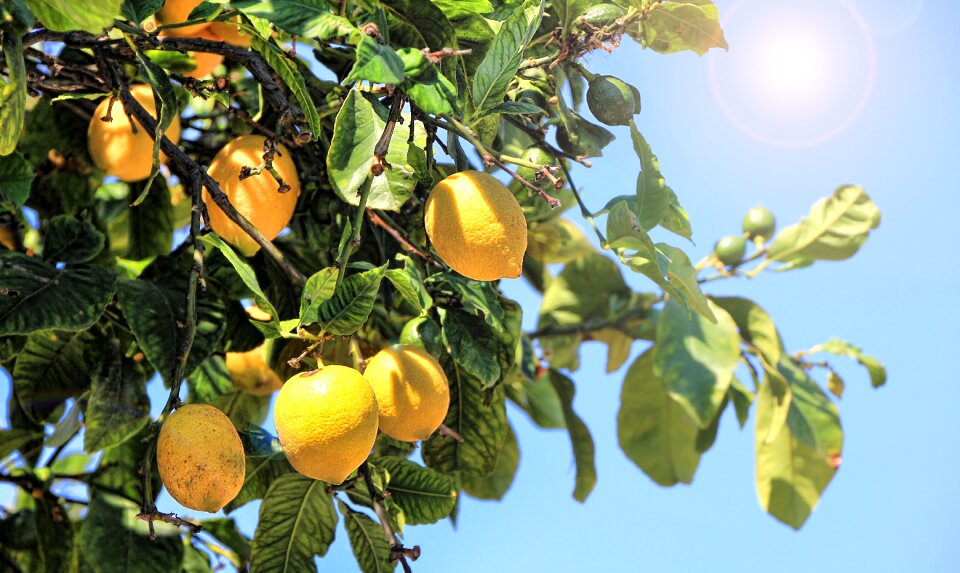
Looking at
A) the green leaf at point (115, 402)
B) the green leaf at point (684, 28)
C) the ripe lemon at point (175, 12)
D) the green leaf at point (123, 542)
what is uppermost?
the green leaf at point (684, 28)

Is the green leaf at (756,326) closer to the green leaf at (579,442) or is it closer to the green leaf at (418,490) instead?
the green leaf at (579,442)

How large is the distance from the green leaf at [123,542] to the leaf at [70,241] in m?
0.27

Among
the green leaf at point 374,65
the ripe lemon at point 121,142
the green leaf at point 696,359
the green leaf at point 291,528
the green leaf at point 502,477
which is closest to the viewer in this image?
the green leaf at point 374,65

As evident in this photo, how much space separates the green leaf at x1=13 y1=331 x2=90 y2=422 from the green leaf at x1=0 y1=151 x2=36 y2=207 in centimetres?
15

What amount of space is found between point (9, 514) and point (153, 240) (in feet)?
1.45

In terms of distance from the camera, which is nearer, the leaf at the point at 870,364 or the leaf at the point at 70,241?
the leaf at the point at 70,241

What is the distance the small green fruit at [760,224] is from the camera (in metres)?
1.53

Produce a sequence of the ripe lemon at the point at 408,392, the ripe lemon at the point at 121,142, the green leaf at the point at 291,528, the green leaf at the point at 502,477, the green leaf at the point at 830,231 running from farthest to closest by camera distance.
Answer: the green leaf at the point at 830,231 → the green leaf at the point at 502,477 → the ripe lemon at the point at 121,142 → the green leaf at the point at 291,528 → the ripe lemon at the point at 408,392

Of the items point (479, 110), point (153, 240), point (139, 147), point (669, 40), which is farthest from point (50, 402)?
point (669, 40)

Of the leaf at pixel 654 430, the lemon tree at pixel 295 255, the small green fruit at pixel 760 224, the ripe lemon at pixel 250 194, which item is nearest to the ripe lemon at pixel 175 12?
the lemon tree at pixel 295 255

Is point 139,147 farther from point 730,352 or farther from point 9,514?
point 730,352

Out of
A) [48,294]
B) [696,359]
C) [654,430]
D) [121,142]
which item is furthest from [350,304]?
[654,430]

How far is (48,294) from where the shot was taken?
33.1 inches

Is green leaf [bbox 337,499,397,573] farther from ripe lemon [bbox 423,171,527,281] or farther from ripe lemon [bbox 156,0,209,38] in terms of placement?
ripe lemon [bbox 156,0,209,38]
